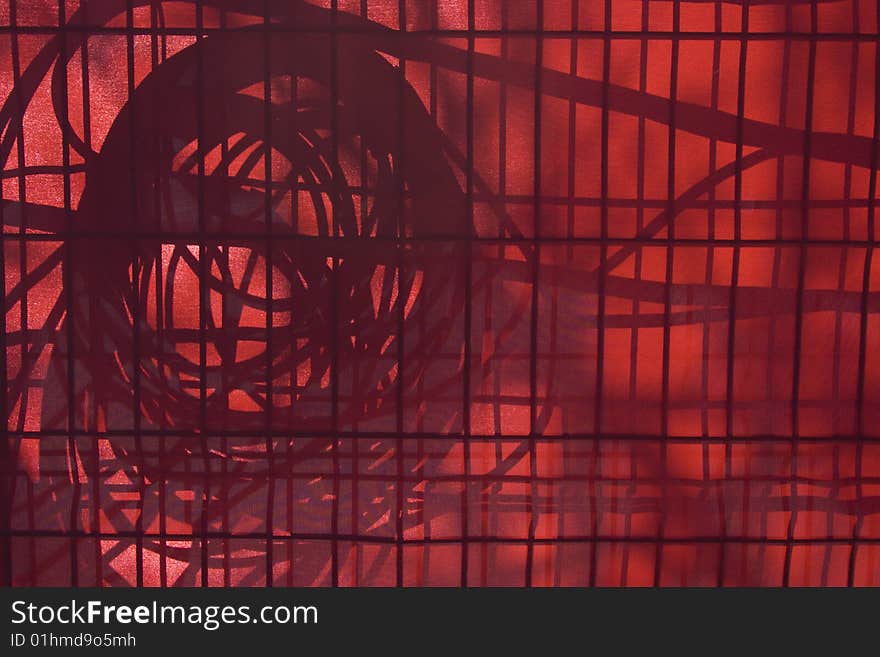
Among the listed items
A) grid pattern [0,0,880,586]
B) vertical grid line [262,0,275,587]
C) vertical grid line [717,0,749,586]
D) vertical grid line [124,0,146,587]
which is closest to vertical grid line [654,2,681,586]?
grid pattern [0,0,880,586]

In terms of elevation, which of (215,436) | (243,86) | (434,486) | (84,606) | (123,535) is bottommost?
(84,606)

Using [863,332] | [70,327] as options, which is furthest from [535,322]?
[70,327]

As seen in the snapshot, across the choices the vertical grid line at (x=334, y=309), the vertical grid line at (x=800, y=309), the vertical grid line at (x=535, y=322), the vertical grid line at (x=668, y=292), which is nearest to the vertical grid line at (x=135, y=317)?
the vertical grid line at (x=334, y=309)

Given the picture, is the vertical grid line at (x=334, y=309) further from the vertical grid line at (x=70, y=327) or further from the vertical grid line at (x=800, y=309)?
the vertical grid line at (x=800, y=309)

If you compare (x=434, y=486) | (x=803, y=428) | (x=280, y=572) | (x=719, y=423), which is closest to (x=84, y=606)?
(x=280, y=572)

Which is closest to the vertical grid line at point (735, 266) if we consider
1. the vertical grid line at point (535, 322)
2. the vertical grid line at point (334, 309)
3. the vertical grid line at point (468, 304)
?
the vertical grid line at point (535, 322)

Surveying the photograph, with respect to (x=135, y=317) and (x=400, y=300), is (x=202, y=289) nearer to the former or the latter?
(x=135, y=317)

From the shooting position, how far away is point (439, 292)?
1.43 meters

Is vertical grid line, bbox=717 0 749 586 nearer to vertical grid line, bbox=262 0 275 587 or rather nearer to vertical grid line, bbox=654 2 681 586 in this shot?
vertical grid line, bbox=654 2 681 586

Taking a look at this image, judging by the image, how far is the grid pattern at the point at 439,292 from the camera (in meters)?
1.39

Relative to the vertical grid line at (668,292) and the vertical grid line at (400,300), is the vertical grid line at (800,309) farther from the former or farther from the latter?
the vertical grid line at (400,300)

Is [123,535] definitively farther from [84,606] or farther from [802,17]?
[802,17]

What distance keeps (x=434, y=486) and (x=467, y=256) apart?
49 cm

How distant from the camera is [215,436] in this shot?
1459mm
